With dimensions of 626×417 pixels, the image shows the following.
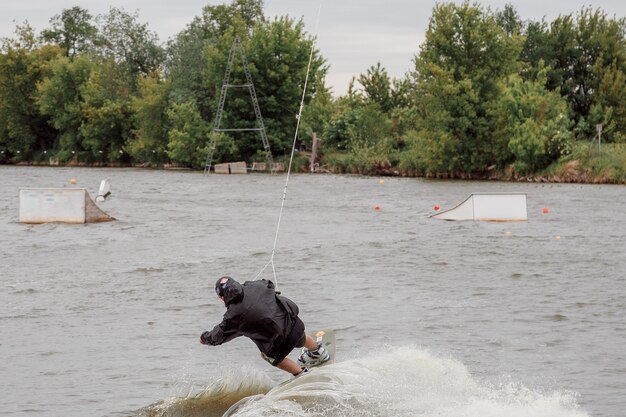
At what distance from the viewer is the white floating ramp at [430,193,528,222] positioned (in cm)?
3275

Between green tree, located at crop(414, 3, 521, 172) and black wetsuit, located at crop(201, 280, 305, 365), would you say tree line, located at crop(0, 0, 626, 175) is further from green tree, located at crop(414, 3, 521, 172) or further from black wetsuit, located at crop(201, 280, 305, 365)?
black wetsuit, located at crop(201, 280, 305, 365)

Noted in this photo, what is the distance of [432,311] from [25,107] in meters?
88.2

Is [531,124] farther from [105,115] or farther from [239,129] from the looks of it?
[105,115]

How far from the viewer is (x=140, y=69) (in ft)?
326

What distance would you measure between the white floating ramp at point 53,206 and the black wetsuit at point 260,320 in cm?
2138

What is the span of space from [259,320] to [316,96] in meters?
74.4

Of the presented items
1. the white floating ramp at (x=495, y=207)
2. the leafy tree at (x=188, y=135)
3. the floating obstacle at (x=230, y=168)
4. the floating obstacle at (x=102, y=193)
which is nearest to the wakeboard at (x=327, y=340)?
the white floating ramp at (x=495, y=207)

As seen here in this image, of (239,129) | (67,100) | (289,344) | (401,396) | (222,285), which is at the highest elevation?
(67,100)

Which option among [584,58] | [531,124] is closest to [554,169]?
[531,124]

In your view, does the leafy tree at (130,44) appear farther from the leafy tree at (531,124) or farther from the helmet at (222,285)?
the helmet at (222,285)

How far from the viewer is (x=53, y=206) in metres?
31.4

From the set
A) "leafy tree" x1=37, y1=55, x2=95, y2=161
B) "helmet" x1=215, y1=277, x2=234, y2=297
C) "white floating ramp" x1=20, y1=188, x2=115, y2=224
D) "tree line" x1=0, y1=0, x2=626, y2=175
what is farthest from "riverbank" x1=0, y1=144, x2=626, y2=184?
"helmet" x1=215, y1=277, x2=234, y2=297

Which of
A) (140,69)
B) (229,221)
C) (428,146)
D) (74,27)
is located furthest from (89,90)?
(229,221)

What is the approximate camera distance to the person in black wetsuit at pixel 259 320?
10.6 metres
